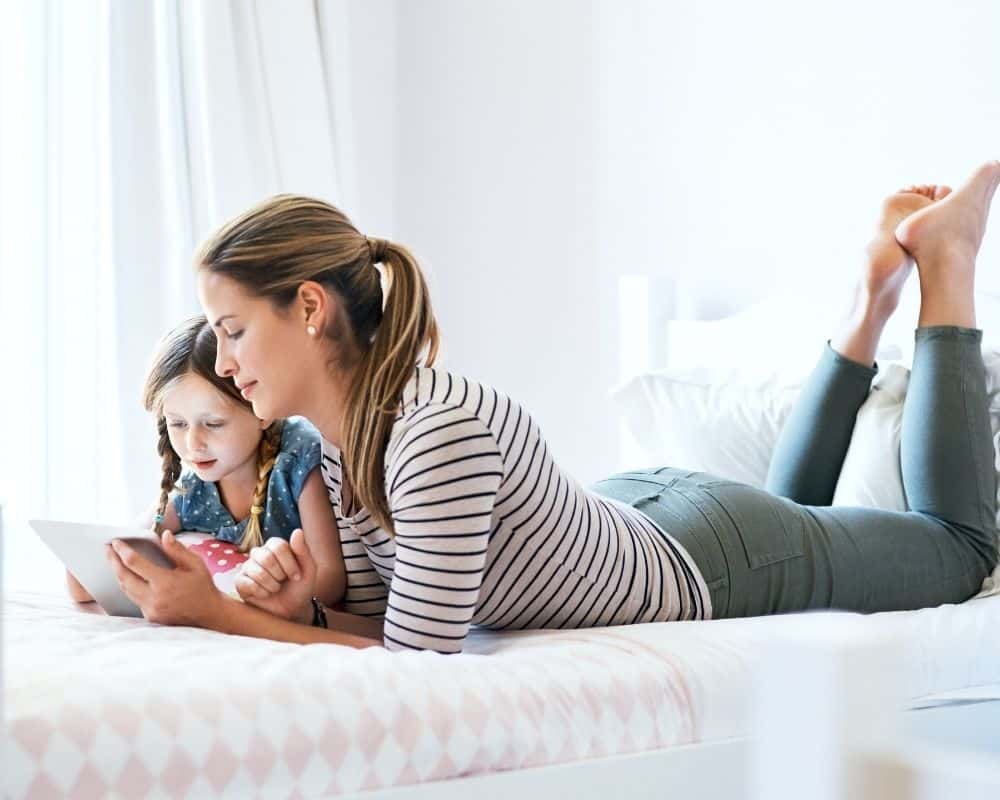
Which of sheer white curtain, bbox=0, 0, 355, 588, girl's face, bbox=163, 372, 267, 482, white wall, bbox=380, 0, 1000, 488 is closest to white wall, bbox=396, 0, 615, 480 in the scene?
white wall, bbox=380, 0, 1000, 488

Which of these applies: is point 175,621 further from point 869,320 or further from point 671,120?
point 671,120

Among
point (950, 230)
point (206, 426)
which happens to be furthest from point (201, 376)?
point (950, 230)

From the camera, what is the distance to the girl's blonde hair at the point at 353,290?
1.28 metres

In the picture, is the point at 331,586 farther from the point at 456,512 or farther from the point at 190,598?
the point at 456,512

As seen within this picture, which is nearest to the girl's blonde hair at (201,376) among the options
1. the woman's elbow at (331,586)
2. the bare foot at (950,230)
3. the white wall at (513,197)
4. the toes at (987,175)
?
the woman's elbow at (331,586)

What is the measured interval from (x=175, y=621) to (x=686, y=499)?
0.61 m

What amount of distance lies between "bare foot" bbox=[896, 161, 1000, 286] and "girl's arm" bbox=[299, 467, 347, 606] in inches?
34.7

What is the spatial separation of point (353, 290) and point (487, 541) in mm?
299

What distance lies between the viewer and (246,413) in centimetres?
160

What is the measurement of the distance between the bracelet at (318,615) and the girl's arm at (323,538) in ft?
0.27

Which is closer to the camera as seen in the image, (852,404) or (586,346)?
(852,404)

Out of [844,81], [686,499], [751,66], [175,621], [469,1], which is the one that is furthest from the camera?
[469,1]

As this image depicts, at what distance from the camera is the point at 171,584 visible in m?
1.28

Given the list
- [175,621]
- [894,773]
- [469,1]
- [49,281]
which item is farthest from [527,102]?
[894,773]
